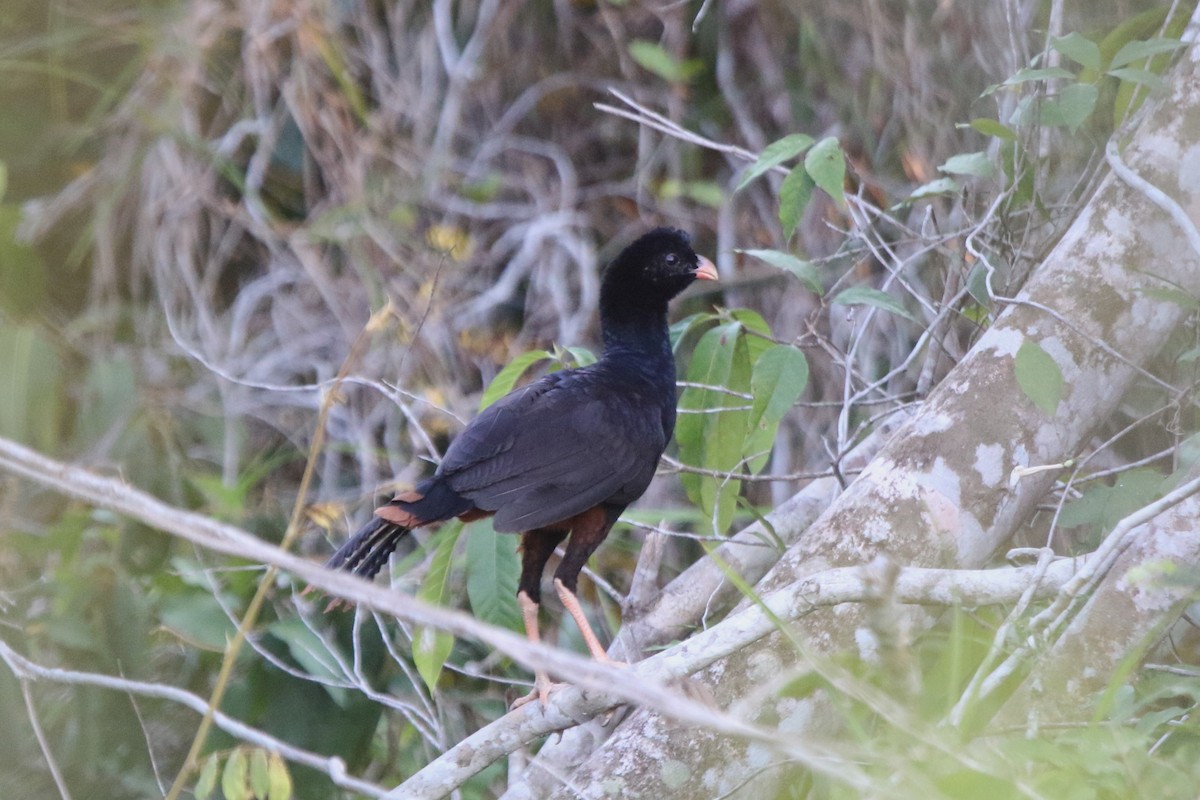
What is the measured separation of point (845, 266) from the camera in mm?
5930

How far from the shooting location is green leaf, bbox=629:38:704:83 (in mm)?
6492

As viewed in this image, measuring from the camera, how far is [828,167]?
324 centimetres

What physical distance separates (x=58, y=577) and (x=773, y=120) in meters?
4.41

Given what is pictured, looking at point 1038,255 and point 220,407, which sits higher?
point 1038,255

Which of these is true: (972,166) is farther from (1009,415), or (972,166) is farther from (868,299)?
(1009,415)

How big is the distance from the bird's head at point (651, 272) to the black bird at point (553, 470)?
9.0 inches

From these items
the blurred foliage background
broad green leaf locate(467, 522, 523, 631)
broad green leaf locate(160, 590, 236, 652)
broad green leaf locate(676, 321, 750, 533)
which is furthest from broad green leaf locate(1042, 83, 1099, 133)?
broad green leaf locate(160, 590, 236, 652)

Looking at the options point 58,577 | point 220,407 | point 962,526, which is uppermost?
point 962,526

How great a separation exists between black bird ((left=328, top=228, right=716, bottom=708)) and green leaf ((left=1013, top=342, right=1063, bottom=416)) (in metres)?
1.15

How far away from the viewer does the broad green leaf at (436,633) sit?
10.5ft

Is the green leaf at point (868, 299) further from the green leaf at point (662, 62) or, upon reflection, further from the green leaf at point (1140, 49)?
the green leaf at point (662, 62)

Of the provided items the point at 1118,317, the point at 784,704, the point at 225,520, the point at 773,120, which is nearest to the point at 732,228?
the point at 773,120

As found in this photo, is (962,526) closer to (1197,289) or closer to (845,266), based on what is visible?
(1197,289)

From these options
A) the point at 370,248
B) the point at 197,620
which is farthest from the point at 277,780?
the point at 370,248
